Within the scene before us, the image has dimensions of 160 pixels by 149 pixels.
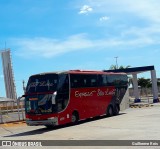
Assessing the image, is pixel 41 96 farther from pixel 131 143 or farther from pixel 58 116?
pixel 131 143

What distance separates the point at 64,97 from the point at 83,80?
2776 millimetres

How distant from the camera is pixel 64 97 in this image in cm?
2162

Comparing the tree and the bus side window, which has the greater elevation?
the tree

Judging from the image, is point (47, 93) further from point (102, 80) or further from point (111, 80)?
point (111, 80)

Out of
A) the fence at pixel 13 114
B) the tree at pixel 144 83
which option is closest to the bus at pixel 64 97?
the fence at pixel 13 114

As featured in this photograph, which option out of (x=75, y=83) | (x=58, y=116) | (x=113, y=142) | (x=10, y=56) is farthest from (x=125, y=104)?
(x=10, y=56)

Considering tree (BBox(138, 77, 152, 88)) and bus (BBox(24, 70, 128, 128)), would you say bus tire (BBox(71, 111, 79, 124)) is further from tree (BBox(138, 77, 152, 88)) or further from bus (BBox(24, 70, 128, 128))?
tree (BBox(138, 77, 152, 88))

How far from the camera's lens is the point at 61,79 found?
70.6 ft

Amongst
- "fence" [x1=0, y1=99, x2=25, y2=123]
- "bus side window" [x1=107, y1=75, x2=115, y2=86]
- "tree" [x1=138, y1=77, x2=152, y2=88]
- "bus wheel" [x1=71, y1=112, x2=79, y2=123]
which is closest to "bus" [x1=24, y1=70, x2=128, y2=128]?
"bus wheel" [x1=71, y1=112, x2=79, y2=123]

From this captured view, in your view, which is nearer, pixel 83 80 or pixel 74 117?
pixel 74 117

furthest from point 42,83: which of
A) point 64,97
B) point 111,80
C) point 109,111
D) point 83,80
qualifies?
point 111,80

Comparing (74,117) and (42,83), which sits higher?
(42,83)

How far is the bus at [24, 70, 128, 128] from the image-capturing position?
2089 cm

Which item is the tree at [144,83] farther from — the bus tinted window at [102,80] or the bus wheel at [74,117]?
the bus wheel at [74,117]
